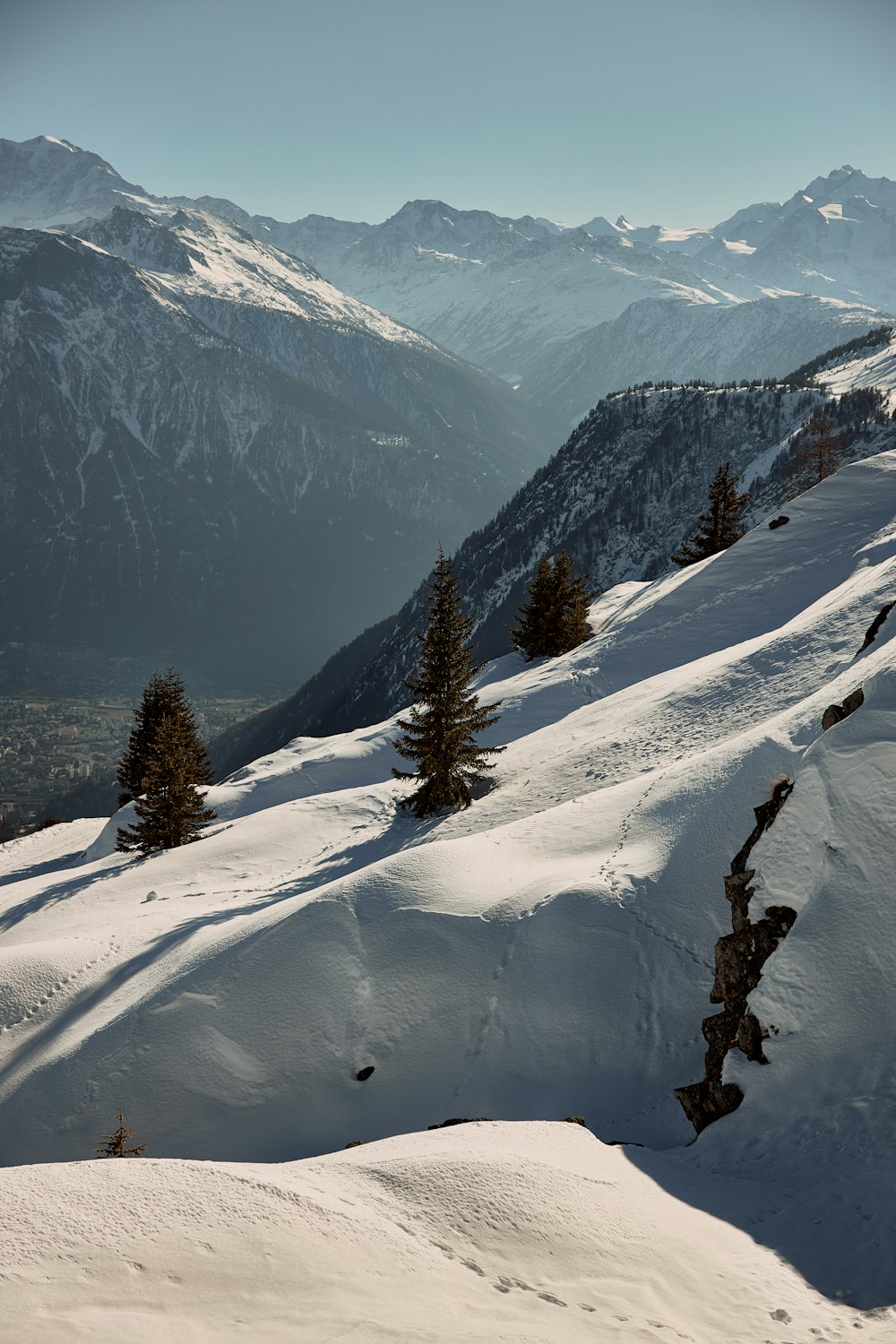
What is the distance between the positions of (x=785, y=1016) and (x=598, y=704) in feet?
78.0

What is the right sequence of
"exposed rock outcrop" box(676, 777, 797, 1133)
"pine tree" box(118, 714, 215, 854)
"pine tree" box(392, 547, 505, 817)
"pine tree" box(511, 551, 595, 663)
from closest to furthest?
"exposed rock outcrop" box(676, 777, 797, 1133), "pine tree" box(392, 547, 505, 817), "pine tree" box(118, 714, 215, 854), "pine tree" box(511, 551, 595, 663)

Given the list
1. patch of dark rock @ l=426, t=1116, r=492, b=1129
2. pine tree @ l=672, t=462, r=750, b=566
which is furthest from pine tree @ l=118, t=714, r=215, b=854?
pine tree @ l=672, t=462, r=750, b=566

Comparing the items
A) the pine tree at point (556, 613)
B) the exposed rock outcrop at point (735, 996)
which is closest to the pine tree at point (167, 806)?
the pine tree at point (556, 613)

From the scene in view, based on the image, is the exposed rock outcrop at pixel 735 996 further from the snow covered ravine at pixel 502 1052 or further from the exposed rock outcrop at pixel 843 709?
the exposed rock outcrop at pixel 843 709

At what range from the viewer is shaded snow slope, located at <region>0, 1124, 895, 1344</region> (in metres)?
8.84

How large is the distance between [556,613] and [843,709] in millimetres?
32964

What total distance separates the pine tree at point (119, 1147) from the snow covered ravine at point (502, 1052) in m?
0.66

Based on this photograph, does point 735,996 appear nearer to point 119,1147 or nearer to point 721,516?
point 119,1147

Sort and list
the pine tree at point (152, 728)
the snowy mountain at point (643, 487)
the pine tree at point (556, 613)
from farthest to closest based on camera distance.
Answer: the snowy mountain at point (643, 487) → the pine tree at point (556, 613) → the pine tree at point (152, 728)

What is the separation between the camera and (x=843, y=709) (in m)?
18.2

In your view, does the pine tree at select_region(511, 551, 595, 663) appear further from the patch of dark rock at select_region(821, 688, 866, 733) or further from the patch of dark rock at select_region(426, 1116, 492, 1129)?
the patch of dark rock at select_region(426, 1116, 492, 1129)

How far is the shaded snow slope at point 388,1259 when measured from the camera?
29.0ft

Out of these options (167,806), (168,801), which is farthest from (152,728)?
(167,806)

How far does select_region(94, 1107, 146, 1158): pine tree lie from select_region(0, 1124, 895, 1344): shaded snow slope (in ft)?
17.6
